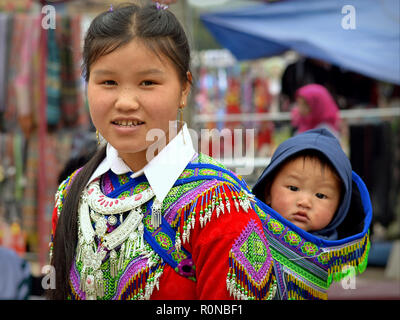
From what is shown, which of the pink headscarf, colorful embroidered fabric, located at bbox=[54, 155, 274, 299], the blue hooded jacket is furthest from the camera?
the pink headscarf

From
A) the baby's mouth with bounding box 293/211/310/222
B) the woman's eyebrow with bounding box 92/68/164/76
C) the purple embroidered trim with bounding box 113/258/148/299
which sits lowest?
the purple embroidered trim with bounding box 113/258/148/299

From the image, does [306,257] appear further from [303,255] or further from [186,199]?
[186,199]

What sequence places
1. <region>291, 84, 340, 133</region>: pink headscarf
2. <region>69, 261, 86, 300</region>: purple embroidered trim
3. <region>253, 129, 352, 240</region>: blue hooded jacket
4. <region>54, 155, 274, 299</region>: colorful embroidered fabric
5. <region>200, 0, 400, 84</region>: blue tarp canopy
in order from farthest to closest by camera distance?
<region>291, 84, 340, 133</region>: pink headscarf < <region>200, 0, 400, 84</region>: blue tarp canopy < <region>253, 129, 352, 240</region>: blue hooded jacket < <region>69, 261, 86, 300</region>: purple embroidered trim < <region>54, 155, 274, 299</region>: colorful embroidered fabric

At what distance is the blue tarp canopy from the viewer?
3092 mm

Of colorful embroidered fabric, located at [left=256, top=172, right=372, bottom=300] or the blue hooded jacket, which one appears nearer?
colorful embroidered fabric, located at [left=256, top=172, right=372, bottom=300]

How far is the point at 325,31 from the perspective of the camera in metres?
3.64

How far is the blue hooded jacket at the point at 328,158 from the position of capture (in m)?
1.56

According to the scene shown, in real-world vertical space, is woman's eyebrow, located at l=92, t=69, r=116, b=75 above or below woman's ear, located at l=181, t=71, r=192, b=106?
above

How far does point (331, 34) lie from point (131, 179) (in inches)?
108

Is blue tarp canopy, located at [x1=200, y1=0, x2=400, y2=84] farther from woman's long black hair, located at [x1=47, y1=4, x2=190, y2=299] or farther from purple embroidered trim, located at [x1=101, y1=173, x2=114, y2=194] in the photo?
purple embroidered trim, located at [x1=101, y1=173, x2=114, y2=194]

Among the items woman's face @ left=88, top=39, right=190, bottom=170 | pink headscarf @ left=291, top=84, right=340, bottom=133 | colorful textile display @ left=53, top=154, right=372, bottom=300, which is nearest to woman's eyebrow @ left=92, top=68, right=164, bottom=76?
woman's face @ left=88, top=39, right=190, bottom=170

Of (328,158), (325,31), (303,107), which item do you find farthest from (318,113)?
(328,158)

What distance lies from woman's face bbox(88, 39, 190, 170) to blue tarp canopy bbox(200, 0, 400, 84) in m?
1.27
